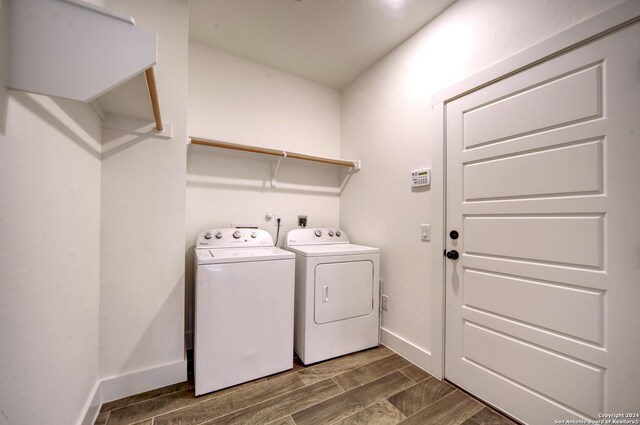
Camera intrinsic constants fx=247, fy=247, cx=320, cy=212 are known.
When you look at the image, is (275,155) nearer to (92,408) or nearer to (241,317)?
(241,317)

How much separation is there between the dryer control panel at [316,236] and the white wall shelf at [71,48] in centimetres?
167

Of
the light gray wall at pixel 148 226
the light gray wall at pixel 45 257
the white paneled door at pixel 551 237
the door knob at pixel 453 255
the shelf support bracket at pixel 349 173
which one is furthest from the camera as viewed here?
the shelf support bracket at pixel 349 173

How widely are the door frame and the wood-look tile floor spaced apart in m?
0.26

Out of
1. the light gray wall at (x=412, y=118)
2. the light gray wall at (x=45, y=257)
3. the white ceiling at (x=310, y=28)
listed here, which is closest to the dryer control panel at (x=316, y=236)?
the light gray wall at (x=412, y=118)

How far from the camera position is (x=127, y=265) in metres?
1.48

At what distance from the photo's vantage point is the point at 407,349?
6.23ft

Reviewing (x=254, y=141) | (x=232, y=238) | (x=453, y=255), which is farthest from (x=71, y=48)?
(x=453, y=255)

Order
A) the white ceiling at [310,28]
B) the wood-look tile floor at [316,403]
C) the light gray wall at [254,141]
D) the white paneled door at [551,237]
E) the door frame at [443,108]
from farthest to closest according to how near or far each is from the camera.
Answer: the light gray wall at [254,141], the white ceiling at [310,28], the wood-look tile floor at [316,403], the door frame at [443,108], the white paneled door at [551,237]

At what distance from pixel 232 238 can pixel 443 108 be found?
186 cm

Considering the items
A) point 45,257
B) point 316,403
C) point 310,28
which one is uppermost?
point 310,28

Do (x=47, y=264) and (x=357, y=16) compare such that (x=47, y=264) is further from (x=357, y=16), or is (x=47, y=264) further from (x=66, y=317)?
(x=357, y=16)

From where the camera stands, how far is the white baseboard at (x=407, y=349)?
5.78 ft

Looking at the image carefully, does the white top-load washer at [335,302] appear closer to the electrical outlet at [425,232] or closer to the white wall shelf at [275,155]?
the electrical outlet at [425,232]

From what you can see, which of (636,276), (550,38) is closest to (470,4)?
(550,38)
